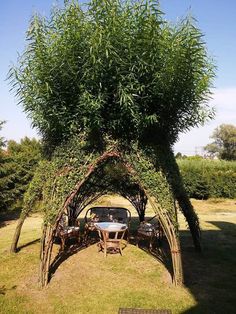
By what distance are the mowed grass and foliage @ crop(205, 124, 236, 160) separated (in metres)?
52.2

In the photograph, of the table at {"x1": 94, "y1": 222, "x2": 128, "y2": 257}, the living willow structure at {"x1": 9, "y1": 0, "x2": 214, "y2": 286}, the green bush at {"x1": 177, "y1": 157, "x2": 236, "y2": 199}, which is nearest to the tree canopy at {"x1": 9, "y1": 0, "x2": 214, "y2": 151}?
the living willow structure at {"x1": 9, "y1": 0, "x2": 214, "y2": 286}

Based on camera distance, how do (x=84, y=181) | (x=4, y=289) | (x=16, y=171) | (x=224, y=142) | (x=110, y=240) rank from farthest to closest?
(x=224, y=142) < (x=16, y=171) < (x=110, y=240) < (x=84, y=181) < (x=4, y=289)

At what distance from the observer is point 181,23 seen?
8.10 meters

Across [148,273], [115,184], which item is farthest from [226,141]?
[148,273]

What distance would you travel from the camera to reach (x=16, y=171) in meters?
19.4

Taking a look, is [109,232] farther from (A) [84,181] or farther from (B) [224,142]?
(B) [224,142]

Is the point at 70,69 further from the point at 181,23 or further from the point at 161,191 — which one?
the point at 161,191

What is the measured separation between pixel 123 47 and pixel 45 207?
14.0 feet

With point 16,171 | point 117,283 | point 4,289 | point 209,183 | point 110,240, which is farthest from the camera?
point 209,183

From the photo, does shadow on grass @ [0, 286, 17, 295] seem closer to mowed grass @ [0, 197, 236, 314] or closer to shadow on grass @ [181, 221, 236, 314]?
mowed grass @ [0, 197, 236, 314]

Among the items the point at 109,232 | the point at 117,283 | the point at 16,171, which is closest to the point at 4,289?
the point at 117,283

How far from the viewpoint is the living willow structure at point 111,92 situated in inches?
299

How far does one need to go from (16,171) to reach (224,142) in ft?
180

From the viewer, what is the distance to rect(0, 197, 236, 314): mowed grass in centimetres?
700
